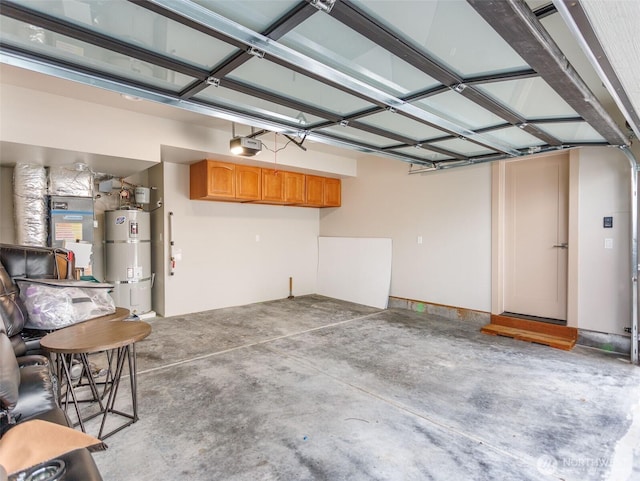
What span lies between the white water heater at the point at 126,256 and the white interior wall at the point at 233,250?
1.37ft

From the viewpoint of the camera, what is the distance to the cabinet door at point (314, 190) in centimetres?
634

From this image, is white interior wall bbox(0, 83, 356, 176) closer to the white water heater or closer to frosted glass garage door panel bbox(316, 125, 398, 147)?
Result: the white water heater

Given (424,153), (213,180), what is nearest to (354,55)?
(424,153)

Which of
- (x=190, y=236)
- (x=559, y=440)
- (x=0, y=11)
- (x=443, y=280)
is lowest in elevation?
(x=559, y=440)

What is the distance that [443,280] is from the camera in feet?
17.5

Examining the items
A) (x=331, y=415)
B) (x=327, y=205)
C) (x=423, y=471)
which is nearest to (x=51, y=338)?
(x=331, y=415)

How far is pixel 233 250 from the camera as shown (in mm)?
5969

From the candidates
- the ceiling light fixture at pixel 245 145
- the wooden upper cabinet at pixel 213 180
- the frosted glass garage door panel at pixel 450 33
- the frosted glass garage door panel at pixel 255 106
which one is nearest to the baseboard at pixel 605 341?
the frosted glass garage door panel at pixel 450 33

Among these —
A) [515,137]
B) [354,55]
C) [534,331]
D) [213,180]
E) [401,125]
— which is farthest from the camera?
[213,180]

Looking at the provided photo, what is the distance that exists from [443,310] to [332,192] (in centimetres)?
307

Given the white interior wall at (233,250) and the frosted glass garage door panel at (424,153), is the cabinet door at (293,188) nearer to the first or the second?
the white interior wall at (233,250)

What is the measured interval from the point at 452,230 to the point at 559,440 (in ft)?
11.3

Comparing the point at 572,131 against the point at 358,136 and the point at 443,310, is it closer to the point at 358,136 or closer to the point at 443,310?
the point at 358,136

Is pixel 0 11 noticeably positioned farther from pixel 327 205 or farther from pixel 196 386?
pixel 327 205
